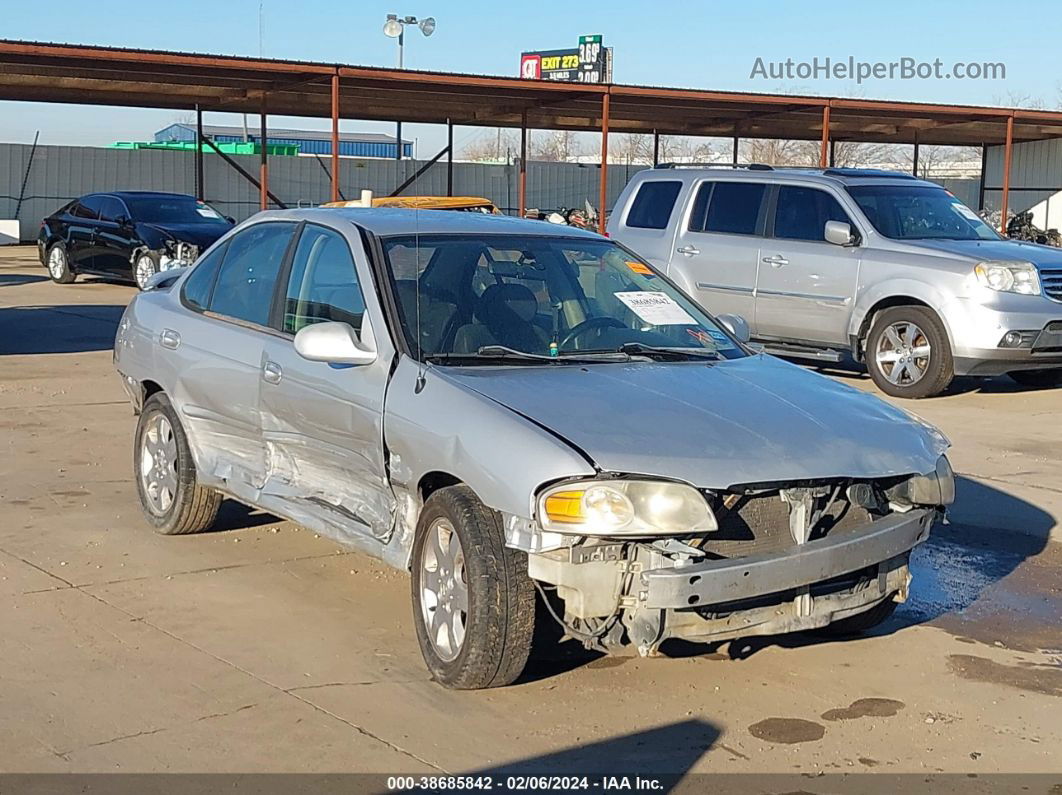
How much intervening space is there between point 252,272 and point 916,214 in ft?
27.1

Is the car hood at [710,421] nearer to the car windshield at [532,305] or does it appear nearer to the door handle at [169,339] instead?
the car windshield at [532,305]

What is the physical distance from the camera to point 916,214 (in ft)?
43.0

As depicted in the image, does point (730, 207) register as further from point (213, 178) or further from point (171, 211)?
point (213, 178)

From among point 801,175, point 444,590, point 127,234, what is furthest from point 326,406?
point 127,234

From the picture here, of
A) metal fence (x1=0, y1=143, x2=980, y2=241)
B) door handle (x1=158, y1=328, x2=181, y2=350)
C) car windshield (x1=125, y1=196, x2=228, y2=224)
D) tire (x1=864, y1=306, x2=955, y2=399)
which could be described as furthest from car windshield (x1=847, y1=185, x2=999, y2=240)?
metal fence (x1=0, y1=143, x2=980, y2=241)

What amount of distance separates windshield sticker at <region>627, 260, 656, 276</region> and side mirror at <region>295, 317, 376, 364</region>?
1509 mm

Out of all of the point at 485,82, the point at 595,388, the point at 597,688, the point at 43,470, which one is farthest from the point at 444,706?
the point at 485,82

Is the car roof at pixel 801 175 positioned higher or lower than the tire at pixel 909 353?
higher

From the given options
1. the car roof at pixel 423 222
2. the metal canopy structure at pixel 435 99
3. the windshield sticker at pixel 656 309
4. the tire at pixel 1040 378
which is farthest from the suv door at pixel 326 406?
the metal canopy structure at pixel 435 99

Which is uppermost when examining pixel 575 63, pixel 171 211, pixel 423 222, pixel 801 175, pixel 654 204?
pixel 575 63

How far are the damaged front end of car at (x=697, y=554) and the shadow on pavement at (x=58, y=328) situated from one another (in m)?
10.3

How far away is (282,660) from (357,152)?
291 feet

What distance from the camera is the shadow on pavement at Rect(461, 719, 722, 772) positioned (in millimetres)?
4266

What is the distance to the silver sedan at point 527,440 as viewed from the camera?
4496mm
